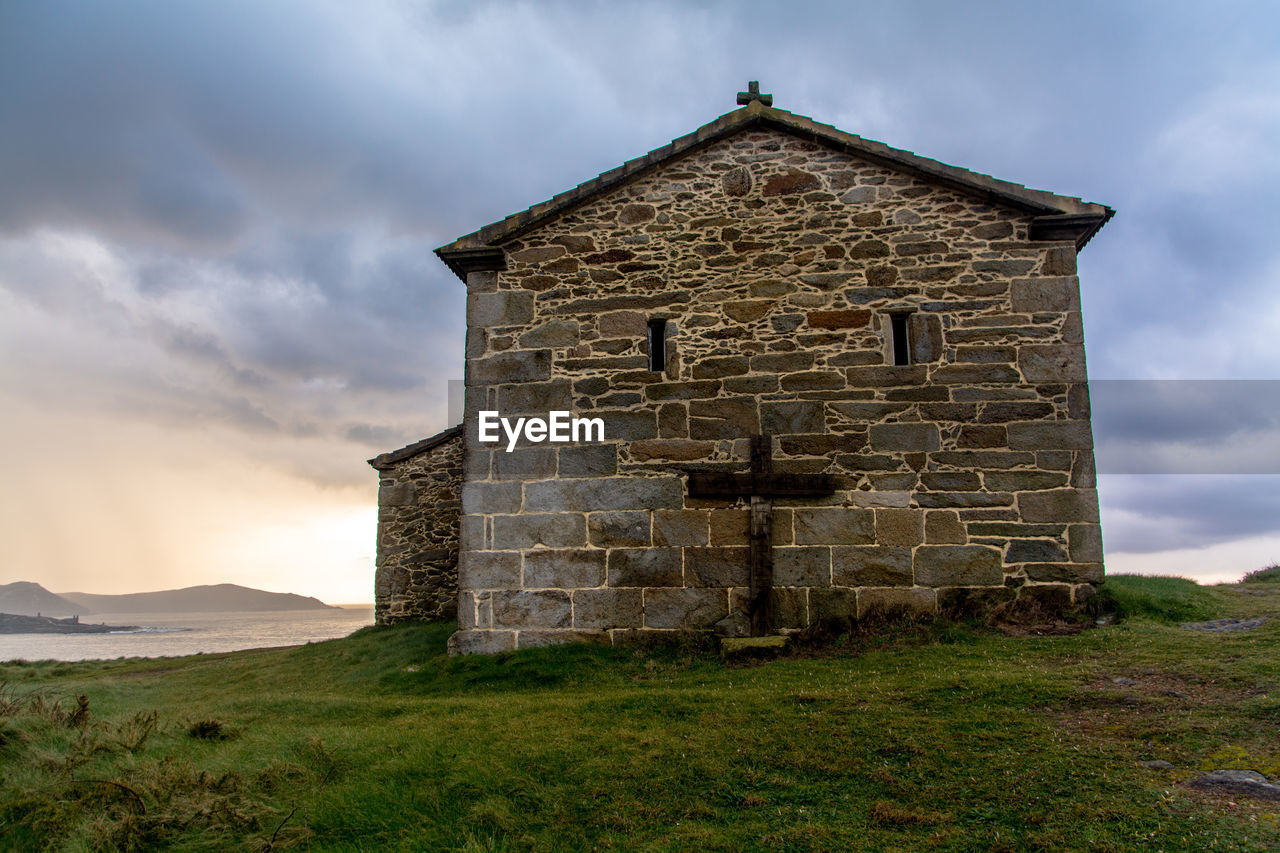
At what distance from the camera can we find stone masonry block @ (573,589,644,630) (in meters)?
10.3

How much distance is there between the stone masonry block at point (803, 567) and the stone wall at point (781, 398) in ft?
0.09

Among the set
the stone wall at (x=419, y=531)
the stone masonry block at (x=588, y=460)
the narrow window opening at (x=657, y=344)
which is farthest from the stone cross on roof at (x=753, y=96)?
the stone wall at (x=419, y=531)

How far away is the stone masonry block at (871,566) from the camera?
10039 mm

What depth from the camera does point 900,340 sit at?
10.6 m

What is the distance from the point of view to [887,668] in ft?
26.9

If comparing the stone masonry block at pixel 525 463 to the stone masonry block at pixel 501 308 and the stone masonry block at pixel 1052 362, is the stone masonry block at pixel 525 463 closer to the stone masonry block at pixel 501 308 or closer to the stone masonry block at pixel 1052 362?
the stone masonry block at pixel 501 308

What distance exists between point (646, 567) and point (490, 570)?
87.2 inches

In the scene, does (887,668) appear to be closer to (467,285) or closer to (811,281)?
(811,281)

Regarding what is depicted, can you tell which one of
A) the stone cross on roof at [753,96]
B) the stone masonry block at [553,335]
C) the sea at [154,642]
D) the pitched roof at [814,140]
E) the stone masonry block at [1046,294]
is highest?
the stone cross on roof at [753,96]

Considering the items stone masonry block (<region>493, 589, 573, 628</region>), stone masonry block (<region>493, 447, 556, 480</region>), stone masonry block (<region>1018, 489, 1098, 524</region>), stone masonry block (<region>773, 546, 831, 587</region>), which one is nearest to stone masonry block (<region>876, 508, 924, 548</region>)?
stone masonry block (<region>773, 546, 831, 587</region>)

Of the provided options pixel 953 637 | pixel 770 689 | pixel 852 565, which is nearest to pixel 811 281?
pixel 852 565

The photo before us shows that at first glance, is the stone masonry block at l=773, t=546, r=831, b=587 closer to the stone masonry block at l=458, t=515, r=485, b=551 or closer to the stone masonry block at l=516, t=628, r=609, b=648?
the stone masonry block at l=516, t=628, r=609, b=648

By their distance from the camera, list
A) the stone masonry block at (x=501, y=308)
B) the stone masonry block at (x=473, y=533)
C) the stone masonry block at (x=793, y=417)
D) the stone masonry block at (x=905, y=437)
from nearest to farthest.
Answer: the stone masonry block at (x=905, y=437)
the stone masonry block at (x=793, y=417)
the stone masonry block at (x=473, y=533)
the stone masonry block at (x=501, y=308)

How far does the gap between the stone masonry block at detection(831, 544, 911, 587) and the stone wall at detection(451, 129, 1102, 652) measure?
3 cm
